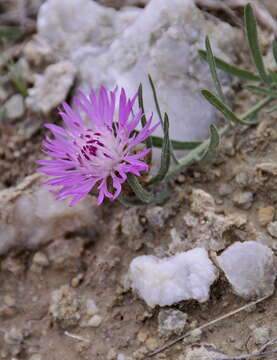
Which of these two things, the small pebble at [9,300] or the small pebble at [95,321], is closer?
the small pebble at [95,321]

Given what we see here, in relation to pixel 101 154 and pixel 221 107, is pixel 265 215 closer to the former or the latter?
pixel 221 107

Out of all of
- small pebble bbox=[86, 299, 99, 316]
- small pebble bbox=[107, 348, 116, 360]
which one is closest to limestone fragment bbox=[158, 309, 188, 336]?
small pebble bbox=[107, 348, 116, 360]

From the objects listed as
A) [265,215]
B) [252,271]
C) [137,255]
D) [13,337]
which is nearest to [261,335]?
[252,271]

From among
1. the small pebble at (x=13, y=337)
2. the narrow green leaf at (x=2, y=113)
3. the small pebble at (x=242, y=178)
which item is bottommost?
the small pebble at (x=242, y=178)

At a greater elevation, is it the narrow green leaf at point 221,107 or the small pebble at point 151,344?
the narrow green leaf at point 221,107

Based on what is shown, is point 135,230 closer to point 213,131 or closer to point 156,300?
point 156,300

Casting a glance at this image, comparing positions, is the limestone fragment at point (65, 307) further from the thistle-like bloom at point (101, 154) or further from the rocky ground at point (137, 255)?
the thistle-like bloom at point (101, 154)

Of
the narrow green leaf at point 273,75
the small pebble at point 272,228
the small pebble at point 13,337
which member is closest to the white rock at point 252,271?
the small pebble at point 272,228
